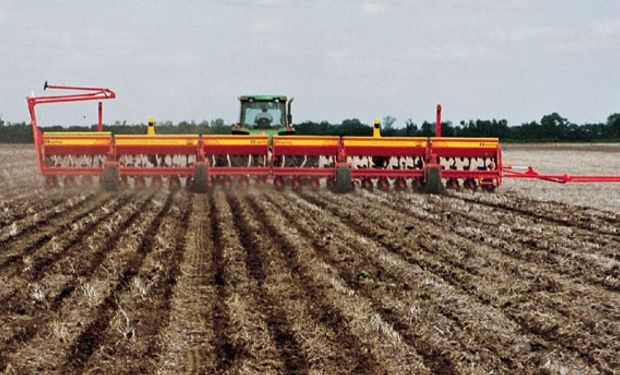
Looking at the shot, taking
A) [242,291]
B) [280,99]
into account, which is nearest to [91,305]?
[242,291]

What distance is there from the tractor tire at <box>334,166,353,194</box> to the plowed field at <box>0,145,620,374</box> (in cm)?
357

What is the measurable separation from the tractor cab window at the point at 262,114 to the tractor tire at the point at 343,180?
3242 mm

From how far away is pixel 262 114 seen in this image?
726 inches

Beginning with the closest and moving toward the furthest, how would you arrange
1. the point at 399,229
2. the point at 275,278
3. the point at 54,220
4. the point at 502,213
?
the point at 275,278
the point at 399,229
the point at 54,220
the point at 502,213

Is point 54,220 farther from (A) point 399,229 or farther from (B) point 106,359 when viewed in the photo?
(B) point 106,359

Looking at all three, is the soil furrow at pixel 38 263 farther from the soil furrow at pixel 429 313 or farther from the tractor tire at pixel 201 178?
the tractor tire at pixel 201 178

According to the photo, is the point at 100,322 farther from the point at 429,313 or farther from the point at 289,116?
the point at 289,116

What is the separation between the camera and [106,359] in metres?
4.86

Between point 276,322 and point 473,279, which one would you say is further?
point 473,279

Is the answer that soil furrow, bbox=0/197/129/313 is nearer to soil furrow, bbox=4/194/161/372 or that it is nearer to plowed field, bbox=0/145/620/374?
plowed field, bbox=0/145/620/374

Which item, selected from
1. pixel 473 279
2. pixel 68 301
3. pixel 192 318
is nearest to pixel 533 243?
pixel 473 279

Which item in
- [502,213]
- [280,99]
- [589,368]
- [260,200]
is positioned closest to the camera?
[589,368]

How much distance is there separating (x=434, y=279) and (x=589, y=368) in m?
2.46

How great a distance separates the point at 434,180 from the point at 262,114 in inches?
187
